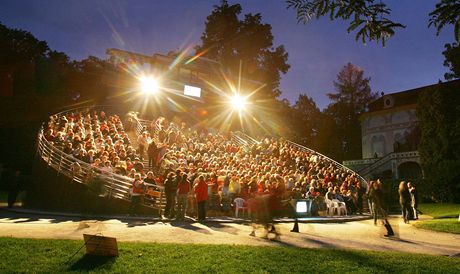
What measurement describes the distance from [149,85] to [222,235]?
108 ft

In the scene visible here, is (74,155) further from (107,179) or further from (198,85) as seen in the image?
(198,85)

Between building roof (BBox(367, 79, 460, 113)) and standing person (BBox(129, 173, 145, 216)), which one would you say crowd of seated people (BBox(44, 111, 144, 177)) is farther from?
building roof (BBox(367, 79, 460, 113))

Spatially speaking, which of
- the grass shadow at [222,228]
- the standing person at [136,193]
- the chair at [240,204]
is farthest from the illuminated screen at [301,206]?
the standing person at [136,193]

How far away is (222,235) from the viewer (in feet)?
34.7

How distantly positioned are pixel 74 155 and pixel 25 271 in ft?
36.0

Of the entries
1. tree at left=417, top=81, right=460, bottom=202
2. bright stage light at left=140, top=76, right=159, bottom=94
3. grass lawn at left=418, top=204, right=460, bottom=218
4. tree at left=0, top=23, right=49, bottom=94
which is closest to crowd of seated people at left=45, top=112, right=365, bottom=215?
grass lawn at left=418, top=204, right=460, bottom=218

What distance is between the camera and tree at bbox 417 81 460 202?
28031 millimetres

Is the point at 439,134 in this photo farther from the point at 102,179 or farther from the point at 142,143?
the point at 102,179

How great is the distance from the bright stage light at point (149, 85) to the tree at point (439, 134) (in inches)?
1136

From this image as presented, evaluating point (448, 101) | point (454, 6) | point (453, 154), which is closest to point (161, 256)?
point (454, 6)

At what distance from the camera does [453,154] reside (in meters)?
30.9

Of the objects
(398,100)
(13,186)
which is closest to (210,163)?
(13,186)

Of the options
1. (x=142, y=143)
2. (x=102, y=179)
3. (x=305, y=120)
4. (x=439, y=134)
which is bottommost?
(x=102, y=179)

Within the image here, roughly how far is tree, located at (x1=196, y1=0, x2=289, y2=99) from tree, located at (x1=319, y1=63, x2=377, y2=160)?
12.3m
